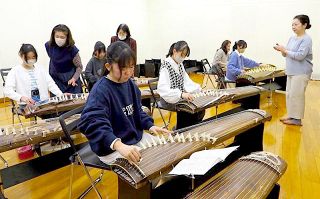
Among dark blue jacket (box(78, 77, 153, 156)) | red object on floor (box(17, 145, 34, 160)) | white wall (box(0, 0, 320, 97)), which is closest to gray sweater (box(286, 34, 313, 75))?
dark blue jacket (box(78, 77, 153, 156))

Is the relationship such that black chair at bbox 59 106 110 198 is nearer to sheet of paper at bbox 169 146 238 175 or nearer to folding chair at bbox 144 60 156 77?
sheet of paper at bbox 169 146 238 175

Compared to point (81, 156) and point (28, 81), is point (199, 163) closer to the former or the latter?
point (81, 156)

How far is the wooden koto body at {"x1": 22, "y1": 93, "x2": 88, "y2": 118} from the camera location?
2412 millimetres

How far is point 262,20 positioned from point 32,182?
6.90m

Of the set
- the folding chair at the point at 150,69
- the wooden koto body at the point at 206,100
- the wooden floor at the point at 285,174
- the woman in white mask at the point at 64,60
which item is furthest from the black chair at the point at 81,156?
the folding chair at the point at 150,69

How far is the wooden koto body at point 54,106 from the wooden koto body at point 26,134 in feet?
0.86

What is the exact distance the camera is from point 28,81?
9.36 ft

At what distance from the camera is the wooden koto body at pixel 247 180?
4.30ft

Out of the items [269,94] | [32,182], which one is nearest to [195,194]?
[32,182]

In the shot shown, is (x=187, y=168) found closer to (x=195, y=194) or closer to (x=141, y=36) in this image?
(x=195, y=194)

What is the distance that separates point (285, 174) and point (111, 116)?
1.72 m

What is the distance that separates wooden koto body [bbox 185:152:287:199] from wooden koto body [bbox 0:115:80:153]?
1185mm

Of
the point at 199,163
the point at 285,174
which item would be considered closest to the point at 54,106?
the point at 199,163

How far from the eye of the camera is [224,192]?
4.36 feet
